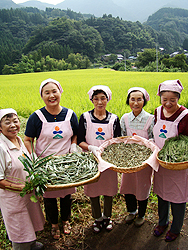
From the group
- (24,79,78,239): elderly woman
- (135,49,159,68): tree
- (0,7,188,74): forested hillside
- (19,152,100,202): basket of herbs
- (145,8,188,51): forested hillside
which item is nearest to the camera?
(19,152,100,202): basket of herbs

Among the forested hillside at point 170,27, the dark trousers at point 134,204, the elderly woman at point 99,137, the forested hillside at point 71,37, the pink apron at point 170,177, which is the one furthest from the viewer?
the forested hillside at point 170,27

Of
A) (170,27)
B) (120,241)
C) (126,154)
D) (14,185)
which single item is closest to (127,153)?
(126,154)

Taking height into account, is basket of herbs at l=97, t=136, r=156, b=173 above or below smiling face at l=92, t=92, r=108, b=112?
below

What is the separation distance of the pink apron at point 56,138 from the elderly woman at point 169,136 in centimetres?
107

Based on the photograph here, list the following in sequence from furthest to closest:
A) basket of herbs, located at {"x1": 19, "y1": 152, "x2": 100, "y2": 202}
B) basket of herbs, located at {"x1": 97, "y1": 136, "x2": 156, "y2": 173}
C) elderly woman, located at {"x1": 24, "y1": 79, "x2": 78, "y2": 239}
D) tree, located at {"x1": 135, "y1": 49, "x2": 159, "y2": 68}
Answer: tree, located at {"x1": 135, "y1": 49, "x2": 159, "y2": 68} < elderly woman, located at {"x1": 24, "y1": 79, "x2": 78, "y2": 239} < basket of herbs, located at {"x1": 97, "y1": 136, "x2": 156, "y2": 173} < basket of herbs, located at {"x1": 19, "y1": 152, "x2": 100, "y2": 202}

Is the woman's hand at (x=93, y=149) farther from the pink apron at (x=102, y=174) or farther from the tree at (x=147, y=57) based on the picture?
the tree at (x=147, y=57)

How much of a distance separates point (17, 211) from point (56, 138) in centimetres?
89

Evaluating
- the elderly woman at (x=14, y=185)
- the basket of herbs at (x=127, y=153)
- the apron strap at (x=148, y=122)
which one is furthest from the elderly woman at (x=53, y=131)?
the apron strap at (x=148, y=122)

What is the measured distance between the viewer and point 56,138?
97.0 inches

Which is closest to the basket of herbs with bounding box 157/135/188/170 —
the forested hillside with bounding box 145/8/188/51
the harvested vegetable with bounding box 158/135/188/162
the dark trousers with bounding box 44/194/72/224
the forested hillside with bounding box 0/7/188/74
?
the harvested vegetable with bounding box 158/135/188/162

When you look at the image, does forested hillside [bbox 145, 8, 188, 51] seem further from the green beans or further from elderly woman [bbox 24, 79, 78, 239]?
the green beans

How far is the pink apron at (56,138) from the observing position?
2414 millimetres

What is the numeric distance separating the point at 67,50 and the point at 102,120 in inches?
2290

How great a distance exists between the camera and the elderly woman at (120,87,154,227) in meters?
2.46
